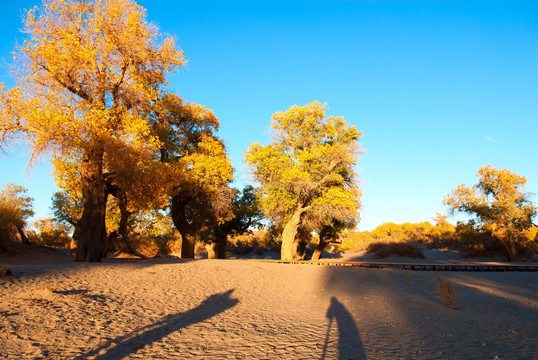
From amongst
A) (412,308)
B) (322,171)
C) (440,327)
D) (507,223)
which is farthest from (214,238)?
(507,223)

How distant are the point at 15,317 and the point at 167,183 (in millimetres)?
9421

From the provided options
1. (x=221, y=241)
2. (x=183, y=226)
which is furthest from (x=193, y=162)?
(x=221, y=241)

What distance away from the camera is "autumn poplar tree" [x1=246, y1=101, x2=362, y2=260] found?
862 inches

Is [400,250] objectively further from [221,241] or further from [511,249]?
[221,241]

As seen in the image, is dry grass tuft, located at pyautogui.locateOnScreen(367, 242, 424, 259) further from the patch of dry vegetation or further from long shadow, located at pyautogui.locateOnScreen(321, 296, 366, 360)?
the patch of dry vegetation

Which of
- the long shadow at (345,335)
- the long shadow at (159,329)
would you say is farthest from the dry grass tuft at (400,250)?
the long shadow at (159,329)

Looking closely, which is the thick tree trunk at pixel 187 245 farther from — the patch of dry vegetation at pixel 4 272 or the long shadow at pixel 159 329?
the patch of dry vegetation at pixel 4 272

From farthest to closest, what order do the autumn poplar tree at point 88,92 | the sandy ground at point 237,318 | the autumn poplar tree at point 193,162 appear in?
the autumn poplar tree at point 193,162 → the autumn poplar tree at point 88,92 → the sandy ground at point 237,318

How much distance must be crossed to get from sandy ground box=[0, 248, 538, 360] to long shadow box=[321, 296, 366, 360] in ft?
0.08

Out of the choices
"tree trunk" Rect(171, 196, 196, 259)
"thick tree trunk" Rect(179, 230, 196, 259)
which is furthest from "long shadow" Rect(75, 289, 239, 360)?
"thick tree trunk" Rect(179, 230, 196, 259)

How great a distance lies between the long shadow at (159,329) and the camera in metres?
4.33

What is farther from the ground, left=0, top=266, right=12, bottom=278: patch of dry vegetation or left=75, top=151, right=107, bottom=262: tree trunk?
left=75, top=151, right=107, bottom=262: tree trunk

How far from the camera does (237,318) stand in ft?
22.2

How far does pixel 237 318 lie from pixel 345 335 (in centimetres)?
227
